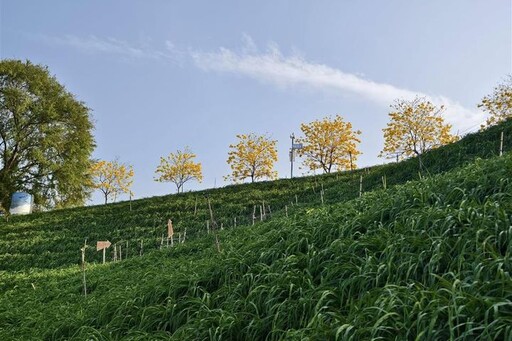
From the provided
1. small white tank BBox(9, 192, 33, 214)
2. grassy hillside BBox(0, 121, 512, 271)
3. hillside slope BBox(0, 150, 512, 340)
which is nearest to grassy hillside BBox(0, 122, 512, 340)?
hillside slope BBox(0, 150, 512, 340)

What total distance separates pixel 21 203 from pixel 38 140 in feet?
14.1

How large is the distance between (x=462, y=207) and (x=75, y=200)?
106 feet

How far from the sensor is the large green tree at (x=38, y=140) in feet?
103

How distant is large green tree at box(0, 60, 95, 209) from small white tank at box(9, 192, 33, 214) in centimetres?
84

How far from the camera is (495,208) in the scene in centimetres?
A: 405

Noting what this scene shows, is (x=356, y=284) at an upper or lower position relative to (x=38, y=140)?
lower

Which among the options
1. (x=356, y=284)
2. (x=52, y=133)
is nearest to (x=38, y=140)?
(x=52, y=133)

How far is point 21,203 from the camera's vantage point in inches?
1203

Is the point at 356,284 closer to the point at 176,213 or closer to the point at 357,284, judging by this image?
the point at 357,284

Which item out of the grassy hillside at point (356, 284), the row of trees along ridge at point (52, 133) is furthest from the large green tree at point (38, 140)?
the grassy hillside at point (356, 284)

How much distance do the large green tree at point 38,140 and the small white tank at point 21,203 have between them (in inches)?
33.0

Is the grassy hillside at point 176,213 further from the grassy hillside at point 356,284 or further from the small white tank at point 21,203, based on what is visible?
the grassy hillside at point 356,284

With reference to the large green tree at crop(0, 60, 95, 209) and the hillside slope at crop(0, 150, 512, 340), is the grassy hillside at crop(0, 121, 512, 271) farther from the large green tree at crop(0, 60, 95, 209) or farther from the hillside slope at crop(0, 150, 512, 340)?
the hillside slope at crop(0, 150, 512, 340)

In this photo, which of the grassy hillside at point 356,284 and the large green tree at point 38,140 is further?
the large green tree at point 38,140
